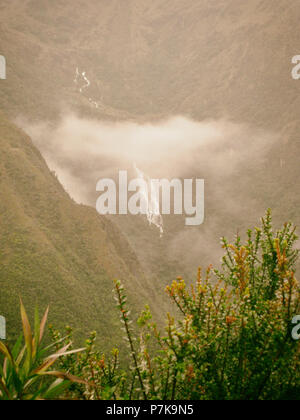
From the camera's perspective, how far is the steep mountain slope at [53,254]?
3019 cm

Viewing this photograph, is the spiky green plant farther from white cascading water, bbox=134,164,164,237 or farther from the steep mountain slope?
white cascading water, bbox=134,164,164,237

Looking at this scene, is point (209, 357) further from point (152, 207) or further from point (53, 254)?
point (152, 207)

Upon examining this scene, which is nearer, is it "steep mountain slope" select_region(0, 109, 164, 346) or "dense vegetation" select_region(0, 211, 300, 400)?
"dense vegetation" select_region(0, 211, 300, 400)

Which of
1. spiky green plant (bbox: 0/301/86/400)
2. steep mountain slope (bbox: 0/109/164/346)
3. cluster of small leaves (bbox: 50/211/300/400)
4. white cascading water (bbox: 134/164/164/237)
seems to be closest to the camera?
spiky green plant (bbox: 0/301/86/400)

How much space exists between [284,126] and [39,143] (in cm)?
11555

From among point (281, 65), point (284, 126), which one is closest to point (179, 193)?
point (284, 126)

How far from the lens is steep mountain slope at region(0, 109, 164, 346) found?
30188 millimetres

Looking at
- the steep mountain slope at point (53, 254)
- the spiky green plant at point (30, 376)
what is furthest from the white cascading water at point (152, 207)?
the spiky green plant at point (30, 376)

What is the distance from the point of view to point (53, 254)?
1469 inches

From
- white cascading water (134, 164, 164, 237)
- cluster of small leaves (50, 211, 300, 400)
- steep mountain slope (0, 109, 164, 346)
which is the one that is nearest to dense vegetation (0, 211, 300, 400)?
cluster of small leaves (50, 211, 300, 400)

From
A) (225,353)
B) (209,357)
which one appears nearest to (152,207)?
(209,357)

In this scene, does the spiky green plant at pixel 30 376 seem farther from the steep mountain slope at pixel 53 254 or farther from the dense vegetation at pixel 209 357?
the steep mountain slope at pixel 53 254

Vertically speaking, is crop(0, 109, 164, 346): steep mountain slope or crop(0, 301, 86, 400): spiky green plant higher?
crop(0, 109, 164, 346): steep mountain slope

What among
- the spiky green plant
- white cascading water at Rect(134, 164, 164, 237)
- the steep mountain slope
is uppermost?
white cascading water at Rect(134, 164, 164, 237)
